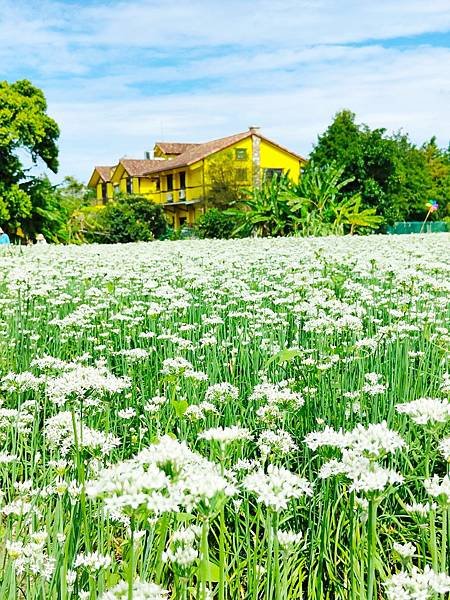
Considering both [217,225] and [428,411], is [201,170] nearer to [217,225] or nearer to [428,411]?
[217,225]

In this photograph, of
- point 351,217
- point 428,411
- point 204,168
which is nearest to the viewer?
point 428,411

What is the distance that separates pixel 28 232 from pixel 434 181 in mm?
43279

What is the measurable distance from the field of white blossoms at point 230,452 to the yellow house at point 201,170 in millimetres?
41272

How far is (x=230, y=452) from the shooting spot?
2.09 m

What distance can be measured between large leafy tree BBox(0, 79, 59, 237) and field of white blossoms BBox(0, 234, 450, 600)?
26.9 meters

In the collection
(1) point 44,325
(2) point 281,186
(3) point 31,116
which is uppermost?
(3) point 31,116

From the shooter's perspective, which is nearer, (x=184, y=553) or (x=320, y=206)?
(x=184, y=553)

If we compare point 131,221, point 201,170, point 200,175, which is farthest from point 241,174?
point 131,221

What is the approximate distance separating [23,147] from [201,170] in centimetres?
2260

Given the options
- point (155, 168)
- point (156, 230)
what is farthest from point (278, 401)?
point (155, 168)

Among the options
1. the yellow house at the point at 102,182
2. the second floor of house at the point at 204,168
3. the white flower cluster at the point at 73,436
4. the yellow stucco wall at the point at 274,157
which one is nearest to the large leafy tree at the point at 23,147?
the second floor of house at the point at 204,168

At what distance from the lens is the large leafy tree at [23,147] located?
108ft

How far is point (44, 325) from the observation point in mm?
6039

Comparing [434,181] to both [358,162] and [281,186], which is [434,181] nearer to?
[358,162]
